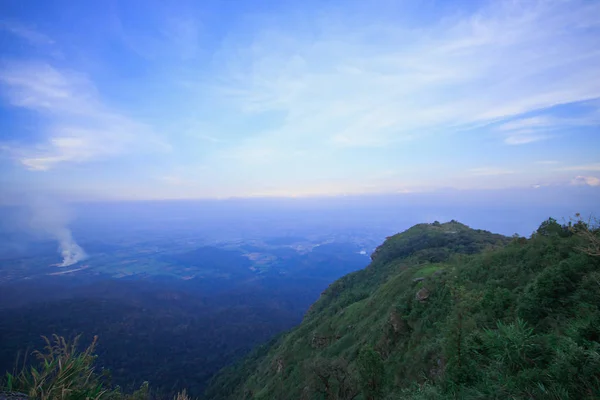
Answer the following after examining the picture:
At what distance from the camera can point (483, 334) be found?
7.09 meters

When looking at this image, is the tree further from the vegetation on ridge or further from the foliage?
the foliage

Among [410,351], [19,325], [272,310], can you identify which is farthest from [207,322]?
[410,351]

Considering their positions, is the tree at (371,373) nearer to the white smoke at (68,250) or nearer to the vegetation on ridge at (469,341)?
the vegetation on ridge at (469,341)

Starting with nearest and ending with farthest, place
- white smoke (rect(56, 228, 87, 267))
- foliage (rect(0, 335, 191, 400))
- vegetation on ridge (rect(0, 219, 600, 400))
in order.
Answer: foliage (rect(0, 335, 191, 400)) → vegetation on ridge (rect(0, 219, 600, 400)) → white smoke (rect(56, 228, 87, 267))

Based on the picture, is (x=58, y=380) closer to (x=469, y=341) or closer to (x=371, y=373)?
(x=371, y=373)

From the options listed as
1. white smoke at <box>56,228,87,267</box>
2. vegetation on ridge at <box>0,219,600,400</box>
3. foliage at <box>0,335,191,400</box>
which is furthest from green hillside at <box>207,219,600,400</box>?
white smoke at <box>56,228,87,267</box>

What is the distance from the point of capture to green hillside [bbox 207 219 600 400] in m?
5.36

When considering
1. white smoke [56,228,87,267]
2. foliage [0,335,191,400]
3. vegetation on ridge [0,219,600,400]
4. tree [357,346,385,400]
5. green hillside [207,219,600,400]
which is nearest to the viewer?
foliage [0,335,191,400]

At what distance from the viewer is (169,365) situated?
49.8 m

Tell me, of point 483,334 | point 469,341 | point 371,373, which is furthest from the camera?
point 371,373

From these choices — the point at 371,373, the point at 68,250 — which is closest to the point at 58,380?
the point at 371,373

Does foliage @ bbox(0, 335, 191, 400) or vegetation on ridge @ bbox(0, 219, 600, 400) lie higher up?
foliage @ bbox(0, 335, 191, 400)

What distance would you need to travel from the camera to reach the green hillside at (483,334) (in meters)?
5.36

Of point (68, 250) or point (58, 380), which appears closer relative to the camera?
point (58, 380)
